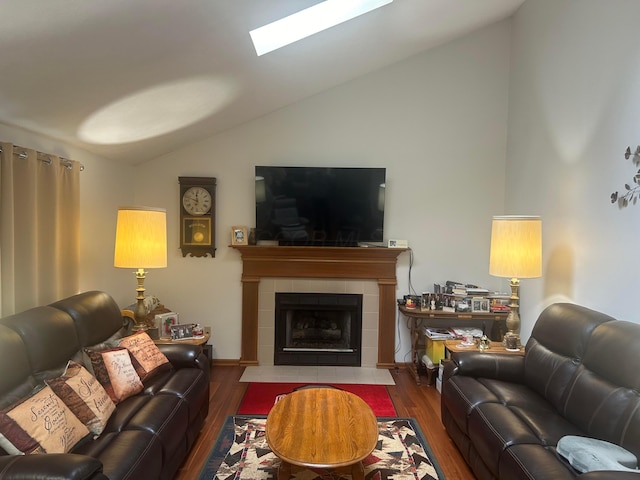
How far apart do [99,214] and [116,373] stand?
1.72 metres

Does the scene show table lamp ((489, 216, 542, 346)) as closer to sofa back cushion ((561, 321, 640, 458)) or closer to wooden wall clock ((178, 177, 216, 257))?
sofa back cushion ((561, 321, 640, 458))

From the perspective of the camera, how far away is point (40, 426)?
160 centimetres

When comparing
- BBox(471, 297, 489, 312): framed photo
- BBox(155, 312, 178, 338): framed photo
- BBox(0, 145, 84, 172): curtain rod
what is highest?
BBox(0, 145, 84, 172): curtain rod

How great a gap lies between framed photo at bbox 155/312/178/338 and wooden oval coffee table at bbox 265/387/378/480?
5.12 ft

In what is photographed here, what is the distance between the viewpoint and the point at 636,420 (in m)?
1.76

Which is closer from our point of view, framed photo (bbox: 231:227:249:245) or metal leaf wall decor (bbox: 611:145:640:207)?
metal leaf wall decor (bbox: 611:145:640:207)

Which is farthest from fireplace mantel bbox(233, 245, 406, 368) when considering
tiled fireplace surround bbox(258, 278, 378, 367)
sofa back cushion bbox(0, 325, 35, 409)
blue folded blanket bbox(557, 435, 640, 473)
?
blue folded blanket bbox(557, 435, 640, 473)

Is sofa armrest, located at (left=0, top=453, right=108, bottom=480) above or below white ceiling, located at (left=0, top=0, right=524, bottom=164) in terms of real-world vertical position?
below

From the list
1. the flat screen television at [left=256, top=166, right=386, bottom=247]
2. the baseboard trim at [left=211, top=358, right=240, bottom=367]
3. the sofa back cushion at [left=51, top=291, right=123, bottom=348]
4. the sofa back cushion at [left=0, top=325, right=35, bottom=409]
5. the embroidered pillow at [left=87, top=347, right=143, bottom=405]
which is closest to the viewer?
the sofa back cushion at [left=0, top=325, right=35, bottom=409]

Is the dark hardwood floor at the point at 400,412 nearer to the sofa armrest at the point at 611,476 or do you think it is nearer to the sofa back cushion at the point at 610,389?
the sofa back cushion at the point at 610,389

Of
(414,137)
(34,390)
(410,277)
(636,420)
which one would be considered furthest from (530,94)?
(34,390)

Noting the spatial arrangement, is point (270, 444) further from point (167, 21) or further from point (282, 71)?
point (282, 71)

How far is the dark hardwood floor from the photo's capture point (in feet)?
7.84

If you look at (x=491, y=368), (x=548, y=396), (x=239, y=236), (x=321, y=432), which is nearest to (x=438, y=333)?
(x=491, y=368)
